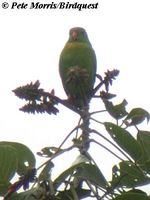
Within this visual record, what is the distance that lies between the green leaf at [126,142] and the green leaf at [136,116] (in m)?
0.16

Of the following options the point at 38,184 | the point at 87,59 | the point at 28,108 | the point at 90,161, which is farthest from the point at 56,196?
the point at 87,59

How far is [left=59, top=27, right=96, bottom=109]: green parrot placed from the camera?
135 centimetres

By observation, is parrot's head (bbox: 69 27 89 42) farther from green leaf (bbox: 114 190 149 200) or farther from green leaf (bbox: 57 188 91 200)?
green leaf (bbox: 114 190 149 200)

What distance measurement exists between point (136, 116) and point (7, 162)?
→ 44cm

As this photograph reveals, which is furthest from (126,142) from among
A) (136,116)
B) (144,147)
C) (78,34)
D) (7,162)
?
(78,34)

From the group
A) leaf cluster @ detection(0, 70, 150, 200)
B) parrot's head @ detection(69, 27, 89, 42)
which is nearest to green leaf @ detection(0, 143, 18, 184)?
leaf cluster @ detection(0, 70, 150, 200)

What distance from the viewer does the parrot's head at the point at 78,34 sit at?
8.79ft

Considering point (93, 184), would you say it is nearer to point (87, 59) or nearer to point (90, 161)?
point (90, 161)

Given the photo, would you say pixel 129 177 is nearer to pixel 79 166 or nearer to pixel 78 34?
pixel 79 166

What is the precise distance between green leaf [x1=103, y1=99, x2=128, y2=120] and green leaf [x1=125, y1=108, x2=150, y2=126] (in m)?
0.02

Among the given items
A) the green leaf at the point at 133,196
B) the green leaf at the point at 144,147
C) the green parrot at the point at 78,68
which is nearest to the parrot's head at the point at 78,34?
the green parrot at the point at 78,68

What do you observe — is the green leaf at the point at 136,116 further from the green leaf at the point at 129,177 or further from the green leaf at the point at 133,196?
the green leaf at the point at 133,196

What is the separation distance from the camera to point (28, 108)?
4.19 ft

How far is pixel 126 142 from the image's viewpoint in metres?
1.15
